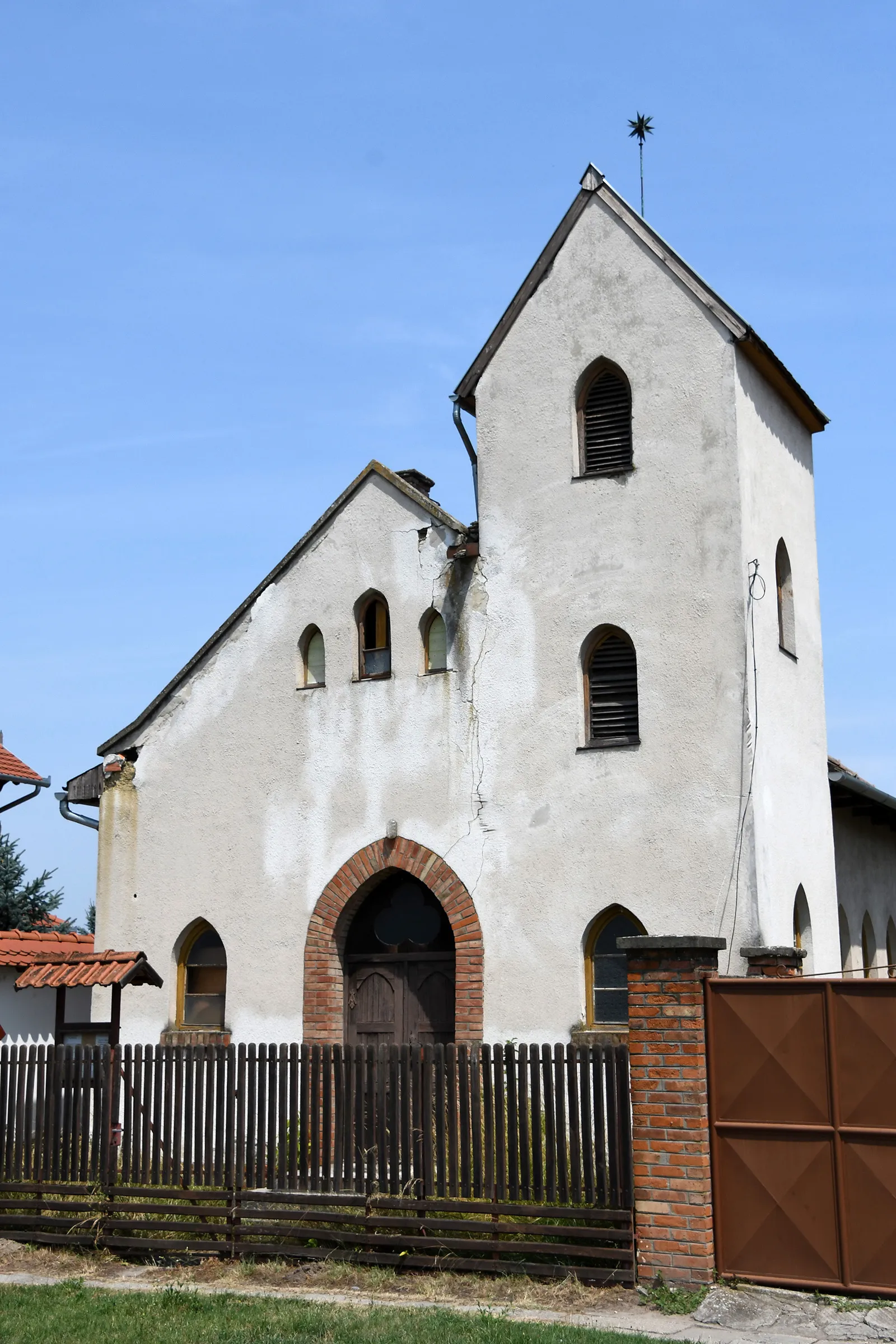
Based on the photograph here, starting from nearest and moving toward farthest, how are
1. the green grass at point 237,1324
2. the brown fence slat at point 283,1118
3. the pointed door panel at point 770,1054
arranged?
the green grass at point 237,1324 < the pointed door panel at point 770,1054 < the brown fence slat at point 283,1118

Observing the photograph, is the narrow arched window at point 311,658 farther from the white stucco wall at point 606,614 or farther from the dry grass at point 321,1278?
the dry grass at point 321,1278

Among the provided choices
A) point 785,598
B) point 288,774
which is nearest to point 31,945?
point 288,774

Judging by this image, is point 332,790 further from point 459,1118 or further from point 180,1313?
Answer: point 180,1313

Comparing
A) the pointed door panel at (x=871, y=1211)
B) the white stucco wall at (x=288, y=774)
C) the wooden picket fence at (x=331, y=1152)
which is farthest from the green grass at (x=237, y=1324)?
the white stucco wall at (x=288, y=774)

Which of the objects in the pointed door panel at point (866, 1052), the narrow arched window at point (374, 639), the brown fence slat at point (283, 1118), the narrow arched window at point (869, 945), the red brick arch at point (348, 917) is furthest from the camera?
the narrow arched window at point (869, 945)

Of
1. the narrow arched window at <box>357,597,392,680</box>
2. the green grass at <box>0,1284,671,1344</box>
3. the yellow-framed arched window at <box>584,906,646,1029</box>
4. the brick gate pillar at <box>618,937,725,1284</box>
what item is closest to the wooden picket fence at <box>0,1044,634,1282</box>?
the brick gate pillar at <box>618,937,725,1284</box>

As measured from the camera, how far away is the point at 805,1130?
859 centimetres

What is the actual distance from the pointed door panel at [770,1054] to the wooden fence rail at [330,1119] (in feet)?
2.52

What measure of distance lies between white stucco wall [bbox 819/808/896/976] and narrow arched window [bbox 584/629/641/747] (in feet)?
14.9

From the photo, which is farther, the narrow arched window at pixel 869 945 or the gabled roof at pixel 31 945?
the narrow arched window at pixel 869 945

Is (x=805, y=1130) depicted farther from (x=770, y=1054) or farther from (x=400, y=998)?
(x=400, y=998)

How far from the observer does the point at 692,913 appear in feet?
41.5

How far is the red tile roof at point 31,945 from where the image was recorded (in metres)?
15.7

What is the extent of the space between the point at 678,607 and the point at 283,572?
482cm
